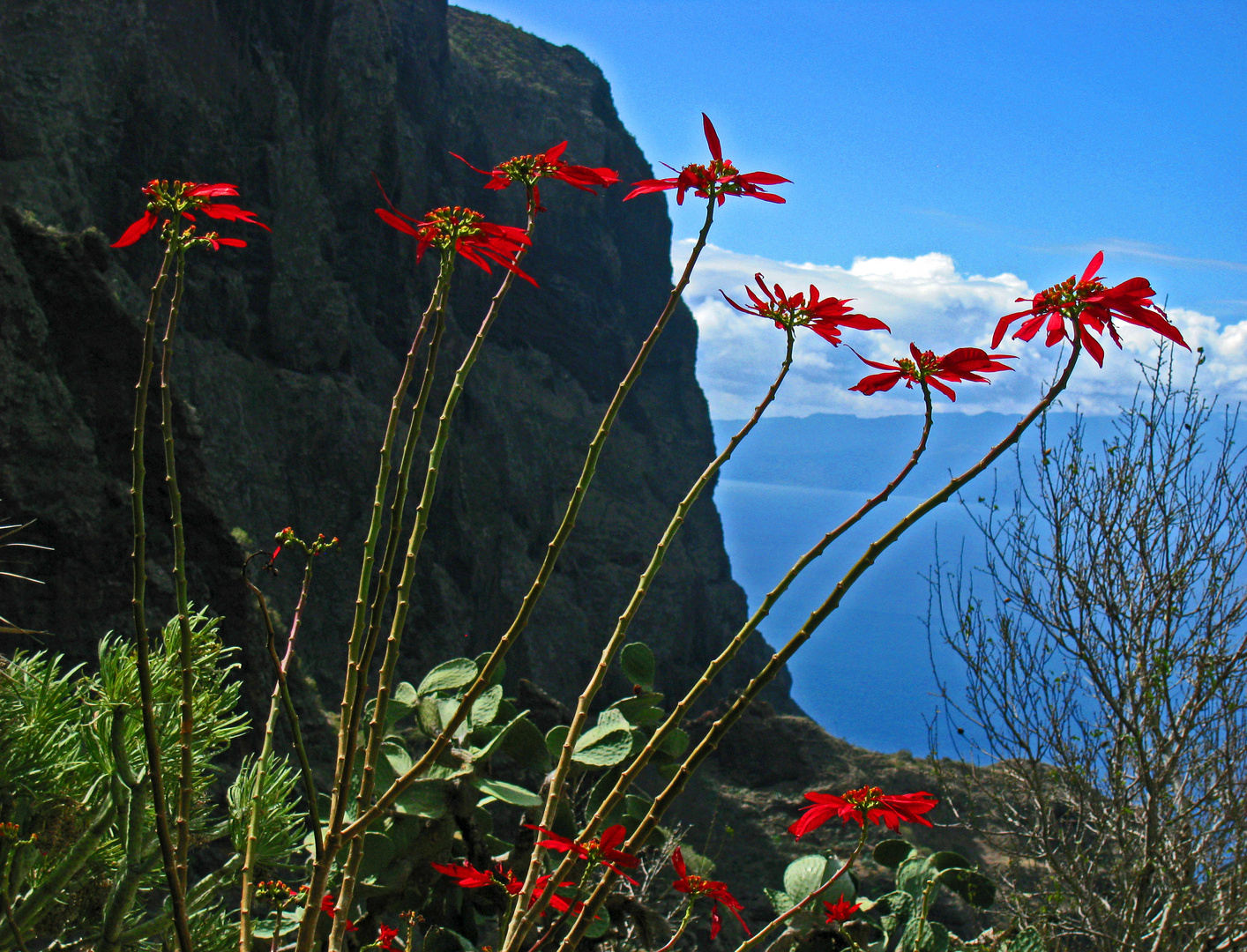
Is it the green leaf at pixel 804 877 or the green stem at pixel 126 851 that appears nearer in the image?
the green stem at pixel 126 851

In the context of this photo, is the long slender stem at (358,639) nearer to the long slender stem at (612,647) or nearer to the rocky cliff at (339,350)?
the long slender stem at (612,647)

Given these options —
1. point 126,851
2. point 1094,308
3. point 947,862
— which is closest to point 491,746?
point 126,851

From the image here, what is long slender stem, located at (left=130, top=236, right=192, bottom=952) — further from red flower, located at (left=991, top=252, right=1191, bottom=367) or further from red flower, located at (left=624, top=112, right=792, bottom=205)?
red flower, located at (left=991, top=252, right=1191, bottom=367)

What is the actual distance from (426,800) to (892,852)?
3.49ft

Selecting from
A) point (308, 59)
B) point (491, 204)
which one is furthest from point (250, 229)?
point (491, 204)

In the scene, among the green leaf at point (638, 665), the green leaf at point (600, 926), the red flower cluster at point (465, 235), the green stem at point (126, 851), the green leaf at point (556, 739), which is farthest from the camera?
the green leaf at point (638, 665)

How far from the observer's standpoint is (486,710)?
170 centimetres

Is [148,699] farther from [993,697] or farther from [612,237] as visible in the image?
[612,237]

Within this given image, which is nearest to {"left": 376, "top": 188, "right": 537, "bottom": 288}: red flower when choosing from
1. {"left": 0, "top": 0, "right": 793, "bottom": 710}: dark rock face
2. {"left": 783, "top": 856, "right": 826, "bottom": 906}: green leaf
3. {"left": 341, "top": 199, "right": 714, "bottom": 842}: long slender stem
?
{"left": 341, "top": 199, "right": 714, "bottom": 842}: long slender stem

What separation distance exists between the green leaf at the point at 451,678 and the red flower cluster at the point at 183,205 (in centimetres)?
108

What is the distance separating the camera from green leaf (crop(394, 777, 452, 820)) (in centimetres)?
151

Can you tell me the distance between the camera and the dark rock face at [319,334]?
664 cm

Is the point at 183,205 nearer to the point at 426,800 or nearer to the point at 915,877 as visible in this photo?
the point at 426,800

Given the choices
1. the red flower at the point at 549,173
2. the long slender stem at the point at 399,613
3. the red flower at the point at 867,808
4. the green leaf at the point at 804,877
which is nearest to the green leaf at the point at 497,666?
the long slender stem at the point at 399,613
